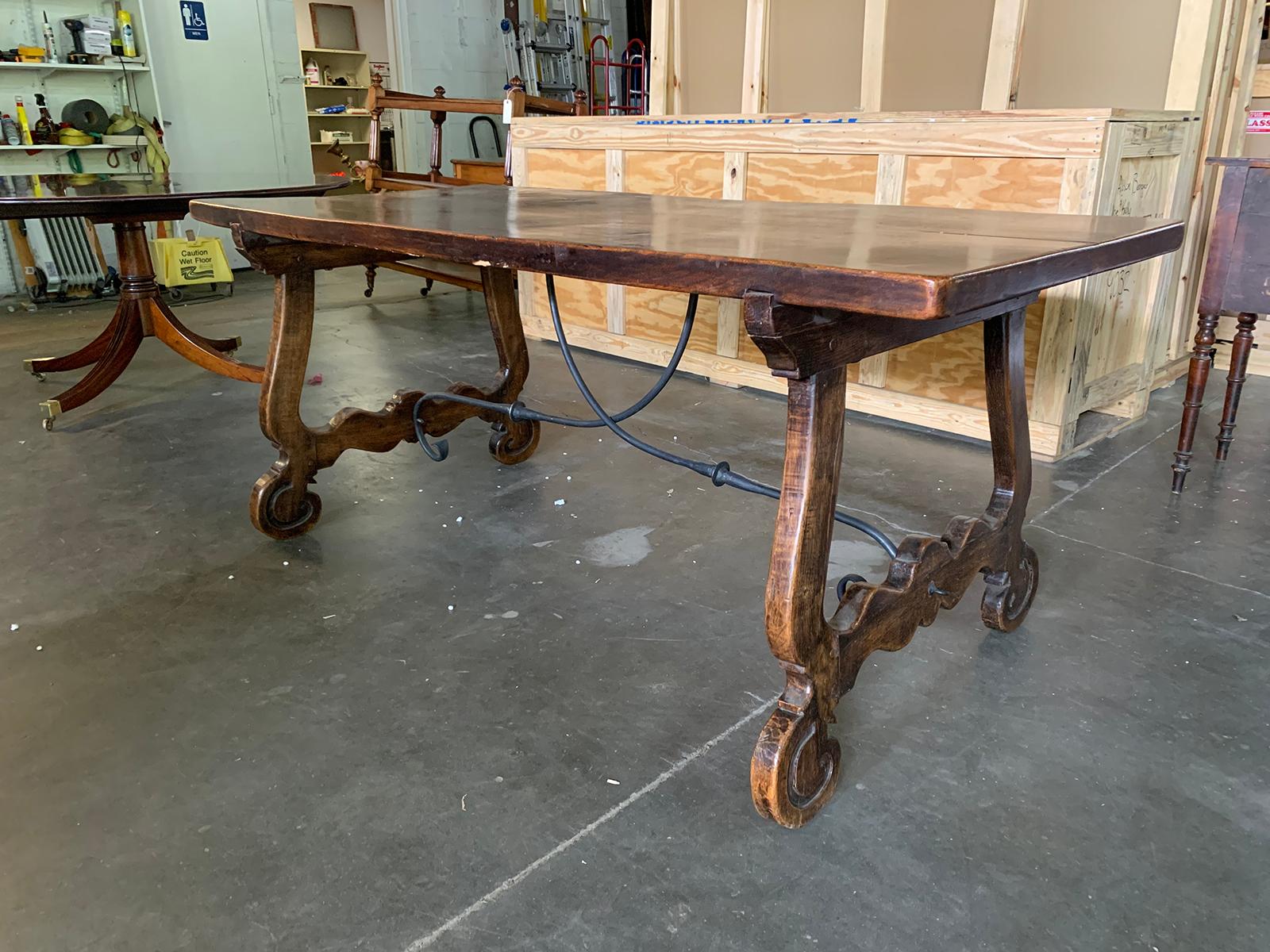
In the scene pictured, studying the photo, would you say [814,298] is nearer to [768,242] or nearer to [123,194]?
[768,242]

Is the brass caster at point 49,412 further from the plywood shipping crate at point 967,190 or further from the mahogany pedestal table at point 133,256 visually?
the plywood shipping crate at point 967,190

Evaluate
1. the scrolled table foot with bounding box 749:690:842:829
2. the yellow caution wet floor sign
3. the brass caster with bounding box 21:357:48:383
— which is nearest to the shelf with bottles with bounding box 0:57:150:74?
the yellow caution wet floor sign

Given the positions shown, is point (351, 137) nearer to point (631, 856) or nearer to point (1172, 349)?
point (1172, 349)

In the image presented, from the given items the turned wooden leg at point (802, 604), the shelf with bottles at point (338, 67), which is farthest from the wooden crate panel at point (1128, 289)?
the shelf with bottles at point (338, 67)

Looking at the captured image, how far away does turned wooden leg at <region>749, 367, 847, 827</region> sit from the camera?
1.18 meters

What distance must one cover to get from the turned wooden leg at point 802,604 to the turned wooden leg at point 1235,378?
1.79m

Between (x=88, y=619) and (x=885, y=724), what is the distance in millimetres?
1553

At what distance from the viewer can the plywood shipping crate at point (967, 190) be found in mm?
2488

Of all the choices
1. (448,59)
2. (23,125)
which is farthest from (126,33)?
(448,59)

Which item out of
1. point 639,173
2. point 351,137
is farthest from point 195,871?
point 351,137

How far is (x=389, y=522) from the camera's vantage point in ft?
7.52

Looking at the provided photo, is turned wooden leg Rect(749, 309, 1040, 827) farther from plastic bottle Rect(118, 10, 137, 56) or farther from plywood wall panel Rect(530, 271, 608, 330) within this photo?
plastic bottle Rect(118, 10, 137, 56)

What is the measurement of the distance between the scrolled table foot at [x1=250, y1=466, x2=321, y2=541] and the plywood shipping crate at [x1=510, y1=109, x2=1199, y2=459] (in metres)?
1.73

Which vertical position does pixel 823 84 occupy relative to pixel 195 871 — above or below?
above
